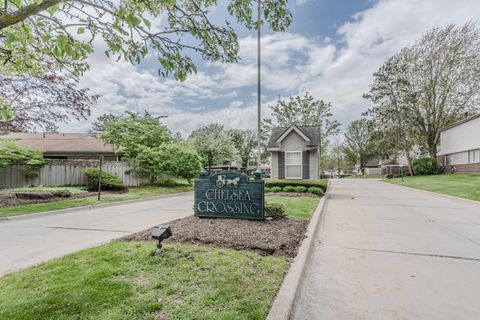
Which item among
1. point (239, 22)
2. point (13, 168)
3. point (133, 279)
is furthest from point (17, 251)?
point (13, 168)

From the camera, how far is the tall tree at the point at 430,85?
26938 millimetres

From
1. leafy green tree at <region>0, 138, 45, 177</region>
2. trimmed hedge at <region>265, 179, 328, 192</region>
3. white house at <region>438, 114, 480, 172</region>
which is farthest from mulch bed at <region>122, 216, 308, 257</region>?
white house at <region>438, 114, 480, 172</region>

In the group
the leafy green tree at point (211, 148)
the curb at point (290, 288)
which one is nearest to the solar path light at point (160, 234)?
the curb at point (290, 288)

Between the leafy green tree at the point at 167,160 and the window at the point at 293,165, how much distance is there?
708cm

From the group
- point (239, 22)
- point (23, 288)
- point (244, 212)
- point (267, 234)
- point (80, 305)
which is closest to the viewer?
point (80, 305)

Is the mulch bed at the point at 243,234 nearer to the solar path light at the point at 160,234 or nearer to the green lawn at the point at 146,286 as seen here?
the green lawn at the point at 146,286

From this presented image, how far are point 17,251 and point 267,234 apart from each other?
4.70 metres

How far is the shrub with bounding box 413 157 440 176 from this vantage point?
29.8 meters

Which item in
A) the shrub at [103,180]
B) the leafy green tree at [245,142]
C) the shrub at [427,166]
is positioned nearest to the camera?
the shrub at [103,180]

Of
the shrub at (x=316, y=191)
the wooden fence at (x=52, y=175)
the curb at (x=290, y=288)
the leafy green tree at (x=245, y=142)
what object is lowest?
the curb at (x=290, y=288)

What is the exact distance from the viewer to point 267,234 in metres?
5.23

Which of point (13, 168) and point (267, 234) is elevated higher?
point (13, 168)

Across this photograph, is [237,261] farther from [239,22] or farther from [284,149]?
[284,149]

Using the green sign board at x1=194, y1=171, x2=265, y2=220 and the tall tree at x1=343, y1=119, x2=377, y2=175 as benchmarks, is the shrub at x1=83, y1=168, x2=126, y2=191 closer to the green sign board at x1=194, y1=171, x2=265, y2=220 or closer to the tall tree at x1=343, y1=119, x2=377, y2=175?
the green sign board at x1=194, y1=171, x2=265, y2=220
